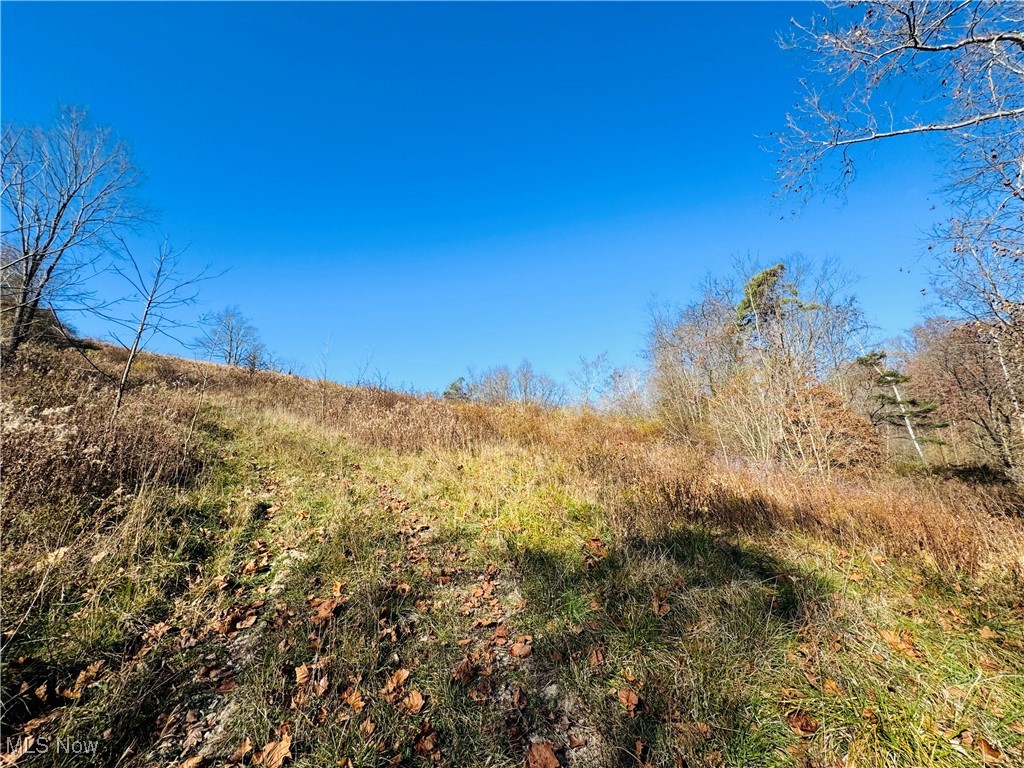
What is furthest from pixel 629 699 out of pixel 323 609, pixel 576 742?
pixel 323 609

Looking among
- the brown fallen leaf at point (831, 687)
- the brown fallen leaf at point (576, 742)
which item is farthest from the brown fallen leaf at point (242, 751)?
the brown fallen leaf at point (831, 687)

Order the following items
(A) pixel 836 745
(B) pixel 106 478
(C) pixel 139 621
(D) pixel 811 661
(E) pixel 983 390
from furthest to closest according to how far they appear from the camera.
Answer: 1. (E) pixel 983 390
2. (B) pixel 106 478
3. (C) pixel 139 621
4. (D) pixel 811 661
5. (A) pixel 836 745

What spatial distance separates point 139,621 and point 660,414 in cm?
1830

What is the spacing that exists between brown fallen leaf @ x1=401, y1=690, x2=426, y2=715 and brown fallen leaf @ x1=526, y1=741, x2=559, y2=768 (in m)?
0.73

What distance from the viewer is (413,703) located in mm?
2357

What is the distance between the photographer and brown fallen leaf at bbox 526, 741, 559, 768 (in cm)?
205

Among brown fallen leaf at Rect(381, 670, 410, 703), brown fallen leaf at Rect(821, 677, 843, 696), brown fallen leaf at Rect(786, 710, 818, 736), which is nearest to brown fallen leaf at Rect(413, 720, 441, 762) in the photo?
brown fallen leaf at Rect(381, 670, 410, 703)

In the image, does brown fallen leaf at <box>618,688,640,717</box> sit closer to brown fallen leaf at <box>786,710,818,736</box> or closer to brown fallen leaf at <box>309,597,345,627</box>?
brown fallen leaf at <box>786,710,818,736</box>

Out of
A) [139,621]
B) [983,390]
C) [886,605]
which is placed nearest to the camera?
[139,621]

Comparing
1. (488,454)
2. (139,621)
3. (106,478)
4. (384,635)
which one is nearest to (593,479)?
(488,454)

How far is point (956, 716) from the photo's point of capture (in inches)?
82.7

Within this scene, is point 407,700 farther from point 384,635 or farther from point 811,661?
point 811,661

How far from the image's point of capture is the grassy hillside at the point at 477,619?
6.89 feet

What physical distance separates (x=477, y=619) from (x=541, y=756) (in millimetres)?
1185
